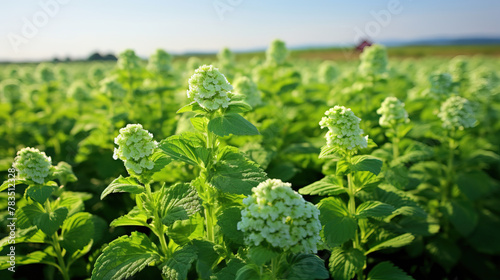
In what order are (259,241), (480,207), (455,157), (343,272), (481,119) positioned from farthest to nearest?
1. (481,119)
2. (480,207)
3. (455,157)
4. (343,272)
5. (259,241)

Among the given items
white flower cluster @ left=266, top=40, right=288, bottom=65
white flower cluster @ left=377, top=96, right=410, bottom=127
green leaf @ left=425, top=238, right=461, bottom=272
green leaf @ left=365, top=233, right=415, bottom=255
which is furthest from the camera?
white flower cluster @ left=266, top=40, right=288, bottom=65

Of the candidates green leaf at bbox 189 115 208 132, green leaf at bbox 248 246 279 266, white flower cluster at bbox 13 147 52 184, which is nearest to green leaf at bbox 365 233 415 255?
green leaf at bbox 248 246 279 266

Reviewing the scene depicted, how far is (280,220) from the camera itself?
1.85 meters

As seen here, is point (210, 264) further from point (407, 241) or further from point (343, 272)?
point (407, 241)

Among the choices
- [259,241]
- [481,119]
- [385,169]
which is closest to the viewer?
[259,241]

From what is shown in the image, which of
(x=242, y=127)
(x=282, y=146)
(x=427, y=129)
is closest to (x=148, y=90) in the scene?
(x=282, y=146)

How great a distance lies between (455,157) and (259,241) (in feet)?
14.4

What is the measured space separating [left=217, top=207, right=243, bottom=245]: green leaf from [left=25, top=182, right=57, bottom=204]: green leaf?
1563 mm

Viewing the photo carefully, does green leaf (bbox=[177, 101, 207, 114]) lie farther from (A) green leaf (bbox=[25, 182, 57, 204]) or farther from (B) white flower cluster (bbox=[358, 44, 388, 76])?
(B) white flower cluster (bbox=[358, 44, 388, 76])

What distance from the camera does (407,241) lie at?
9.77 ft

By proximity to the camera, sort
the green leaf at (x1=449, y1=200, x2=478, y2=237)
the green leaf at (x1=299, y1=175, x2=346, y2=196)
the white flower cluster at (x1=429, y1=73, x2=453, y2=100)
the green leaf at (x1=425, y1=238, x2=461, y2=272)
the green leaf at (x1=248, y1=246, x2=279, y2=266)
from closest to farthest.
A: the green leaf at (x1=248, y1=246, x2=279, y2=266), the green leaf at (x1=299, y1=175, x2=346, y2=196), the green leaf at (x1=449, y1=200, x2=478, y2=237), the green leaf at (x1=425, y1=238, x2=461, y2=272), the white flower cluster at (x1=429, y1=73, x2=453, y2=100)

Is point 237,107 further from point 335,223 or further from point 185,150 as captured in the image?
point 335,223

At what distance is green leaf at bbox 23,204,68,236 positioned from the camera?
2.82 metres

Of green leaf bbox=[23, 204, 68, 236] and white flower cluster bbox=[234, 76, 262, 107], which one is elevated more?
white flower cluster bbox=[234, 76, 262, 107]
